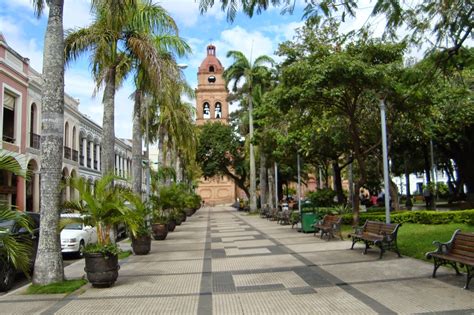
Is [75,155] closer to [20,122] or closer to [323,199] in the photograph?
[20,122]

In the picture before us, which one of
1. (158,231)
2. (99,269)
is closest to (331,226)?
(158,231)

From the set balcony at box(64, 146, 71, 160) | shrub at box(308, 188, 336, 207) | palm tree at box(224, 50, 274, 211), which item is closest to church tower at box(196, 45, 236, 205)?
palm tree at box(224, 50, 274, 211)

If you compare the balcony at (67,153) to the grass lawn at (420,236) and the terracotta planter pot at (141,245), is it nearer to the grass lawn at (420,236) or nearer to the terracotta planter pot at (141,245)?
the terracotta planter pot at (141,245)

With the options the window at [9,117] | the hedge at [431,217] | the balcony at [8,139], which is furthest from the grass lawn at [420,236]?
the window at [9,117]

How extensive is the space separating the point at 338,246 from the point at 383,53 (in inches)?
253

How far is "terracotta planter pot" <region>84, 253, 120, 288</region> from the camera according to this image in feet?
29.8

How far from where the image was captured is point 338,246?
14305 mm

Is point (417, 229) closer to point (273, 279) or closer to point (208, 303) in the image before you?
point (273, 279)

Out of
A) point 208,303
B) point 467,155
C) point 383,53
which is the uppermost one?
point 383,53

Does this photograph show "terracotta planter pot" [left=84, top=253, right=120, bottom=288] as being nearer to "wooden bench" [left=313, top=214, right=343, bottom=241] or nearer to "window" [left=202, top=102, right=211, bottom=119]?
"wooden bench" [left=313, top=214, right=343, bottom=241]

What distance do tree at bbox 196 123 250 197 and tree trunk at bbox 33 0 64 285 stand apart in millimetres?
44600

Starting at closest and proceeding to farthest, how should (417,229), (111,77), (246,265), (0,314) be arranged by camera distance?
1. (0,314)
2. (246,265)
3. (111,77)
4. (417,229)

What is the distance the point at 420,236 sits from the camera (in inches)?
571

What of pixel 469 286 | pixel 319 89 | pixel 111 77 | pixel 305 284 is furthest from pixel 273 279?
pixel 111 77
